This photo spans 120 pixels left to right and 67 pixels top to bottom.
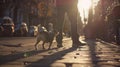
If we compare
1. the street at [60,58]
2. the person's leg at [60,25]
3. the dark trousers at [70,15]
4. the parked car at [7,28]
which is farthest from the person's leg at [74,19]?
the parked car at [7,28]

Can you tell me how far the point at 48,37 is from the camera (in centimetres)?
1109

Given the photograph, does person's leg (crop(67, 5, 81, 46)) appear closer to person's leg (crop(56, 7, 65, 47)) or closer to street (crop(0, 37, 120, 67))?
person's leg (crop(56, 7, 65, 47))

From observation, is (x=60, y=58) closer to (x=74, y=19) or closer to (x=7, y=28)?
(x=74, y=19)

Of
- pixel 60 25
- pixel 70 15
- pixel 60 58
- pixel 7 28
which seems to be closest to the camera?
pixel 60 58

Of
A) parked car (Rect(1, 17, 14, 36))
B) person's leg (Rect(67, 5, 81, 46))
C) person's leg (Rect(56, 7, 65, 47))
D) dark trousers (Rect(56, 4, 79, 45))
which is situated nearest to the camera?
person's leg (Rect(56, 7, 65, 47))

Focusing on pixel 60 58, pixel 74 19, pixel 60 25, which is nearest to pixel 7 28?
pixel 74 19

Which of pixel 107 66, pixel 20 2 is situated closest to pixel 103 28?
pixel 107 66

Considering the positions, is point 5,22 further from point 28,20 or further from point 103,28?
point 28,20

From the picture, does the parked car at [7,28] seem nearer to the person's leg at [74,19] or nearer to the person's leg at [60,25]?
the person's leg at [74,19]

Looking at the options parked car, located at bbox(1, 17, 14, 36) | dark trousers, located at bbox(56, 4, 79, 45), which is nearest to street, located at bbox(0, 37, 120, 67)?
dark trousers, located at bbox(56, 4, 79, 45)

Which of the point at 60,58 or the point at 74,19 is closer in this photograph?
the point at 60,58

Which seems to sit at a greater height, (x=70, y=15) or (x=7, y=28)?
(x=70, y=15)

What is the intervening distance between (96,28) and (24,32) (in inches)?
447

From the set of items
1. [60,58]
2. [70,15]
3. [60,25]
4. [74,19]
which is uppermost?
[70,15]
